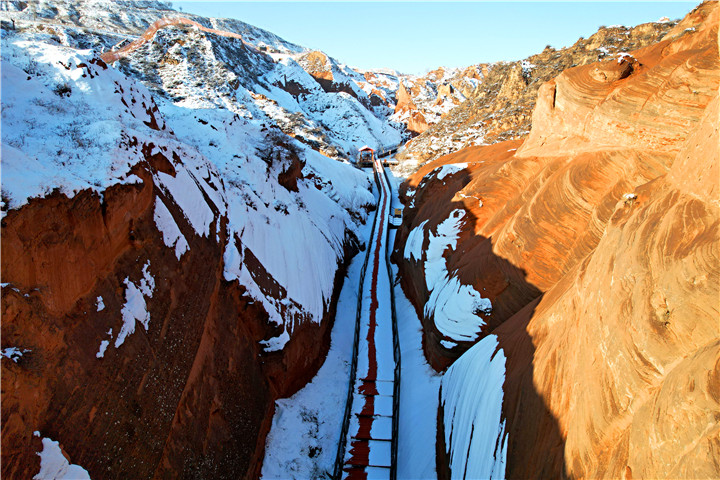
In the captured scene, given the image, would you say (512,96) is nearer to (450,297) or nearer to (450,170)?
(450,170)

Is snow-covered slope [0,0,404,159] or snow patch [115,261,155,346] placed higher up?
snow-covered slope [0,0,404,159]

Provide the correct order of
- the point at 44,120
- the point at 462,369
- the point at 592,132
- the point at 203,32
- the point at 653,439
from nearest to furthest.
Answer: 1. the point at 653,439
2. the point at 44,120
3. the point at 462,369
4. the point at 592,132
5. the point at 203,32

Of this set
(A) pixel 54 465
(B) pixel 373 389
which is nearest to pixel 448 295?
(B) pixel 373 389

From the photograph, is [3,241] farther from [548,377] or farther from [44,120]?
[548,377]

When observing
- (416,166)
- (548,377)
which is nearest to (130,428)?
(548,377)

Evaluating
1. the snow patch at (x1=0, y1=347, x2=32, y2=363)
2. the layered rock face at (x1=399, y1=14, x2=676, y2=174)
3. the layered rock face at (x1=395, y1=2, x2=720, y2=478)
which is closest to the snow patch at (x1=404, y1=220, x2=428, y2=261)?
the layered rock face at (x1=395, y1=2, x2=720, y2=478)

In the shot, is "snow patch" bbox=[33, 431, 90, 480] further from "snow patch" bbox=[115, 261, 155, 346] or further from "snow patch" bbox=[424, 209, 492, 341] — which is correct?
"snow patch" bbox=[424, 209, 492, 341]

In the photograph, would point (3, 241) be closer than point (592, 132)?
Yes
